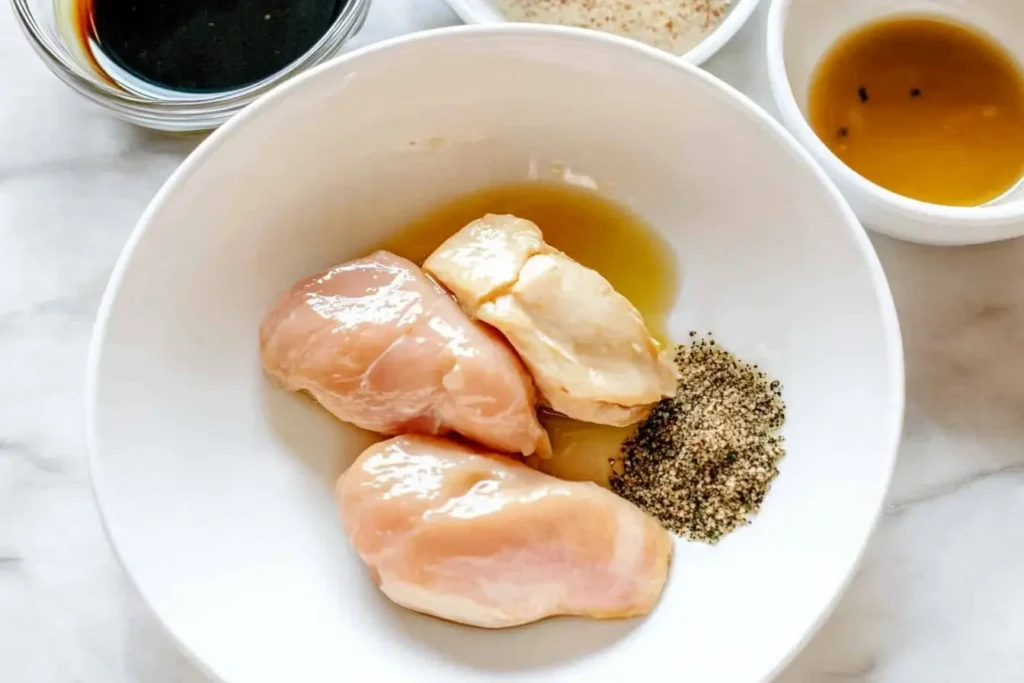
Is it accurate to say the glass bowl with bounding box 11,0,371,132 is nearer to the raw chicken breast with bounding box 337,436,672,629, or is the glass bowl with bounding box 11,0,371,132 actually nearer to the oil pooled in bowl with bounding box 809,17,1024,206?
the raw chicken breast with bounding box 337,436,672,629

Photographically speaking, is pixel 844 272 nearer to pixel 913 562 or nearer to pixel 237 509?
pixel 913 562

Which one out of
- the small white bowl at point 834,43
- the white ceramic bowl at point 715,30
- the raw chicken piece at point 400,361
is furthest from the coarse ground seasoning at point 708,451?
the white ceramic bowl at point 715,30

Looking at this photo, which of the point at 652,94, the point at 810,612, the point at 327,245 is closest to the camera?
the point at 810,612

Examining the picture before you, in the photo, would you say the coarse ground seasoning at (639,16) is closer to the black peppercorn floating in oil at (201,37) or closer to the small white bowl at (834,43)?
the small white bowl at (834,43)

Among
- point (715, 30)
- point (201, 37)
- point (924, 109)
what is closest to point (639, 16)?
point (715, 30)

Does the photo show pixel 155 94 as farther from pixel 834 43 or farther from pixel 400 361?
pixel 834 43

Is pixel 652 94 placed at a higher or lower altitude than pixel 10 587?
higher

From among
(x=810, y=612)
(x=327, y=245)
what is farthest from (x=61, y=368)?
(x=810, y=612)
